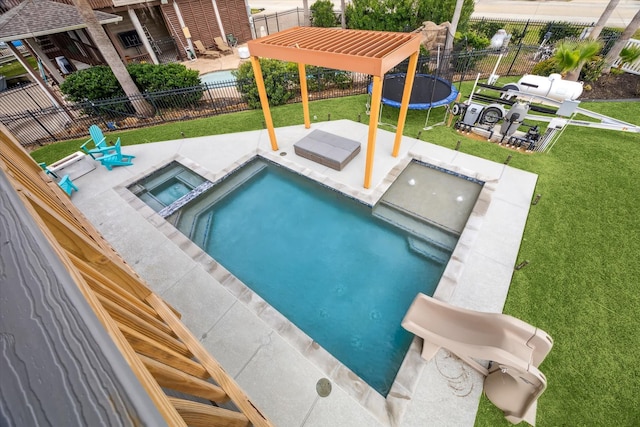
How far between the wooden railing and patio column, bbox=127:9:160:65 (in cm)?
2037

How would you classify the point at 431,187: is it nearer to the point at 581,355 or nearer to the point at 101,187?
the point at 581,355

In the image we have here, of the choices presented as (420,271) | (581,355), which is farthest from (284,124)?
(581,355)

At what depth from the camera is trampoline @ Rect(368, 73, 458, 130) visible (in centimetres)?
1023

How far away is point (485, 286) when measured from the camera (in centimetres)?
580

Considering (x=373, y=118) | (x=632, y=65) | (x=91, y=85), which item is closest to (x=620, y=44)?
(x=632, y=65)

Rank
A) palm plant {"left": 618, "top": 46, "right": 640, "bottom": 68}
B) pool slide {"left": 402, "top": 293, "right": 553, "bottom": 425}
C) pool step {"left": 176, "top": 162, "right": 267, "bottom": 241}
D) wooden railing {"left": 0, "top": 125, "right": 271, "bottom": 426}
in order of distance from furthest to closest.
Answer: palm plant {"left": 618, "top": 46, "right": 640, "bottom": 68} < pool step {"left": 176, "top": 162, "right": 267, "bottom": 241} < pool slide {"left": 402, "top": 293, "right": 553, "bottom": 425} < wooden railing {"left": 0, "top": 125, "right": 271, "bottom": 426}

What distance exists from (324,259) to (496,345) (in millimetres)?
3924

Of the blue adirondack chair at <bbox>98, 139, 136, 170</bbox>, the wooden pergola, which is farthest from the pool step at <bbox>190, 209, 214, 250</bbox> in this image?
the wooden pergola

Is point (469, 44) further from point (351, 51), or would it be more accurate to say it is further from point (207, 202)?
point (207, 202)

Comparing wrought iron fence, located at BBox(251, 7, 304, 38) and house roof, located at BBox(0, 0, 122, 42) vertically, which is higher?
house roof, located at BBox(0, 0, 122, 42)

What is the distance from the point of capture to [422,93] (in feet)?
37.2

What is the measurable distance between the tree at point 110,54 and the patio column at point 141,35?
724cm

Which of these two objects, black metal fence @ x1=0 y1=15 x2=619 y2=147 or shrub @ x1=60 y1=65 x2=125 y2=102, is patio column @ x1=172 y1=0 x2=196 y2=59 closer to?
black metal fence @ x1=0 y1=15 x2=619 y2=147

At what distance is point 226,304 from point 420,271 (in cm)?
471
